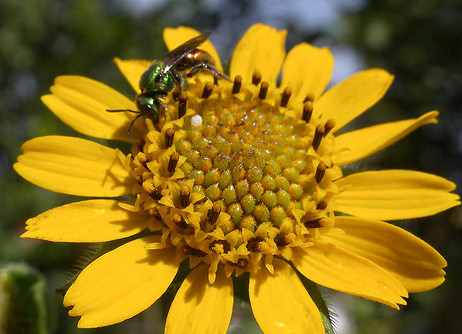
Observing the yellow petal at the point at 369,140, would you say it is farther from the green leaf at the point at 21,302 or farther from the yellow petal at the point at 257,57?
the green leaf at the point at 21,302

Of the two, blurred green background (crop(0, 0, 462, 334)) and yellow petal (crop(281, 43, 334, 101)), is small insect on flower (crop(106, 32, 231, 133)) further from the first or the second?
blurred green background (crop(0, 0, 462, 334))

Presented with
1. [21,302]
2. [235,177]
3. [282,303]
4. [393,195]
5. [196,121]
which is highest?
[196,121]

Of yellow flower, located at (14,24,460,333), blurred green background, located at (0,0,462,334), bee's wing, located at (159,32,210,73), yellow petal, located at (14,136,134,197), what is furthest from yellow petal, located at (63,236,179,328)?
blurred green background, located at (0,0,462,334)

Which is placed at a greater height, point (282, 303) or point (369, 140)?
point (369, 140)

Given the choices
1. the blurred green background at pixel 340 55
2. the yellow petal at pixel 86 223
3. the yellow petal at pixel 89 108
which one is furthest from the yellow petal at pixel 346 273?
the blurred green background at pixel 340 55

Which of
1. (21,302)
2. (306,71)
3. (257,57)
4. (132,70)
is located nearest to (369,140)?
(306,71)

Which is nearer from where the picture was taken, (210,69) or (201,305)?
(201,305)

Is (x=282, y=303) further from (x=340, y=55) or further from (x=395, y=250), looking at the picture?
(x=340, y=55)
